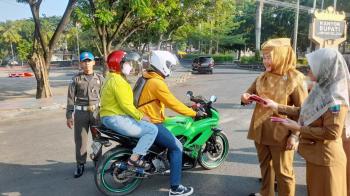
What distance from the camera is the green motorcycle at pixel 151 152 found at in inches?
164

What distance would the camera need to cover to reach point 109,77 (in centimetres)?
415

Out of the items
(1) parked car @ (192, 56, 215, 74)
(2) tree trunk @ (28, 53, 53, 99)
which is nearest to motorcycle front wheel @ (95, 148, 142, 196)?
(2) tree trunk @ (28, 53, 53, 99)

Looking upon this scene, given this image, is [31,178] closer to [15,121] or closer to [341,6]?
[15,121]

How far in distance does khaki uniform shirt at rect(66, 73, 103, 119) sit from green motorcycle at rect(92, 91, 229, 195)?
79 cm

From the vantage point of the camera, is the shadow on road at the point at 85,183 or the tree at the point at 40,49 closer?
the shadow on road at the point at 85,183

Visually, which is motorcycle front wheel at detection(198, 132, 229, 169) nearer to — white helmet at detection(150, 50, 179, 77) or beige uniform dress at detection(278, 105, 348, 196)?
white helmet at detection(150, 50, 179, 77)

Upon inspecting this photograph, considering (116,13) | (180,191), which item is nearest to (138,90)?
(180,191)

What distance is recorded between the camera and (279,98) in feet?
11.5

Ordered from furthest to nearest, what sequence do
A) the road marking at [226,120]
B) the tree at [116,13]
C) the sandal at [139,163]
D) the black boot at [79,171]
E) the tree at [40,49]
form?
the tree at [40,49] → the tree at [116,13] → the road marking at [226,120] → the black boot at [79,171] → the sandal at [139,163]

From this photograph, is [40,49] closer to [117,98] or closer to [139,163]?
[117,98]

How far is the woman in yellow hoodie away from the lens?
4008mm

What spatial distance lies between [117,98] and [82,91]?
1.06 metres

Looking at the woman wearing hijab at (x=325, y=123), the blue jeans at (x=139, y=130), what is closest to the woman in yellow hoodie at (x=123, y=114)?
the blue jeans at (x=139, y=130)

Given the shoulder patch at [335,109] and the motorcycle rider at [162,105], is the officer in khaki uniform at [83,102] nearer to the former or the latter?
the motorcycle rider at [162,105]
